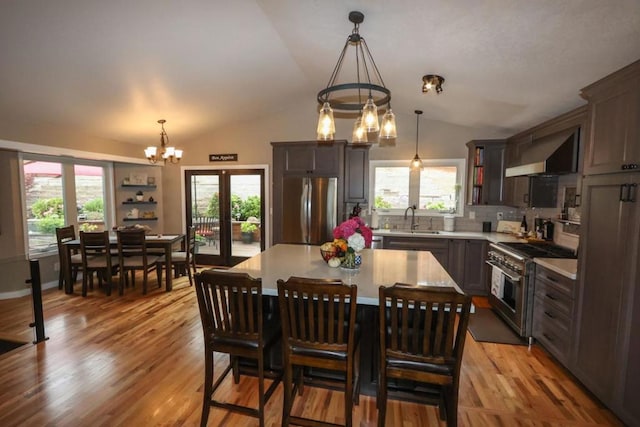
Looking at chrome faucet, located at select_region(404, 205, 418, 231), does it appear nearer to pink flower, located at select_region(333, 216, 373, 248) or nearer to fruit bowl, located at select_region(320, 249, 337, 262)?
pink flower, located at select_region(333, 216, 373, 248)

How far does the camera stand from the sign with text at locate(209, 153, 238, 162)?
226 inches

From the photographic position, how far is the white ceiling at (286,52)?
207cm

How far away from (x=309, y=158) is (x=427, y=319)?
3684 mm

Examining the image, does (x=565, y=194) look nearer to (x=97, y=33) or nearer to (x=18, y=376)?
(x=97, y=33)

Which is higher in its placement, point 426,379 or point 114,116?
point 114,116

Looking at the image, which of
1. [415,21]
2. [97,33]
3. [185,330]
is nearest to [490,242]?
[415,21]

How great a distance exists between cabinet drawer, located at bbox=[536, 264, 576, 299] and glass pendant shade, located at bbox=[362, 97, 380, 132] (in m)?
2.03

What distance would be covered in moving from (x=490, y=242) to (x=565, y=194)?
98 centimetres

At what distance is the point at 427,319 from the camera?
154 cm

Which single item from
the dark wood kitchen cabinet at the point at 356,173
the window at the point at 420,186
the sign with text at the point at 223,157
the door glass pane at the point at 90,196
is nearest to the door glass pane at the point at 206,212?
the sign with text at the point at 223,157

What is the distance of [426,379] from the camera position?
1.65 meters

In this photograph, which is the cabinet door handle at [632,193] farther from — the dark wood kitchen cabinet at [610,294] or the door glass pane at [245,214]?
the door glass pane at [245,214]

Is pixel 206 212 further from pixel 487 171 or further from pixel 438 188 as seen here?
pixel 487 171

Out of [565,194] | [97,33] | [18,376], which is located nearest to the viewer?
[18,376]
